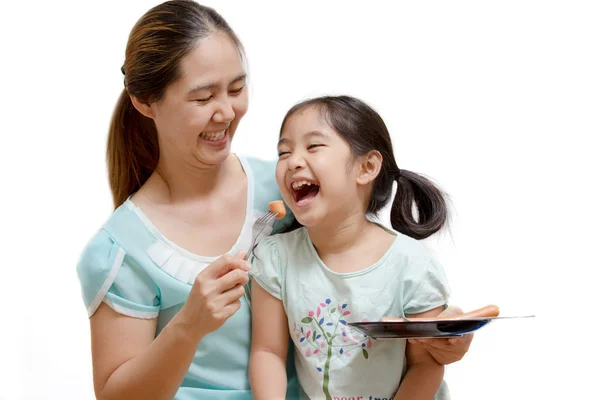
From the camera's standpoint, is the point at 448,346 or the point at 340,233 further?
the point at 340,233

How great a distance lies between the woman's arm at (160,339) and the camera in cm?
181

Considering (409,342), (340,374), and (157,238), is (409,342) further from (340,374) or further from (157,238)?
(157,238)

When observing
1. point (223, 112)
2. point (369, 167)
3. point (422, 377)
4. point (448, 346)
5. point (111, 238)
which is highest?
point (223, 112)

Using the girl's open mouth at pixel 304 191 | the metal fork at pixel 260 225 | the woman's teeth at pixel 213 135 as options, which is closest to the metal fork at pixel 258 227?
the metal fork at pixel 260 225

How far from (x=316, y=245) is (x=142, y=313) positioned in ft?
1.42

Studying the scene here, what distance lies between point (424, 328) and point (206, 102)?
70 centimetres

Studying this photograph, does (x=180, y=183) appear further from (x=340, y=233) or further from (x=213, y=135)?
(x=340, y=233)

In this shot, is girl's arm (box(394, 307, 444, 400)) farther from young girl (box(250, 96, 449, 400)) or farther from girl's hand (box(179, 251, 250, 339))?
girl's hand (box(179, 251, 250, 339))

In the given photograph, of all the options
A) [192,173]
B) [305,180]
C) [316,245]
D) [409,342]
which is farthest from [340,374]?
[192,173]

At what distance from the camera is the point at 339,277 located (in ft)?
6.57

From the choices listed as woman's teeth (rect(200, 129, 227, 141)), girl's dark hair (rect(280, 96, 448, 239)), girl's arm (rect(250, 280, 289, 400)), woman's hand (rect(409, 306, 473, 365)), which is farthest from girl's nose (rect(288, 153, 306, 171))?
woman's hand (rect(409, 306, 473, 365))

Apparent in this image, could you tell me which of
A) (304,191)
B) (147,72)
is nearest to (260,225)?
(304,191)

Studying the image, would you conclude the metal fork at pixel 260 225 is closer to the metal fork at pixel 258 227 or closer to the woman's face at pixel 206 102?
the metal fork at pixel 258 227

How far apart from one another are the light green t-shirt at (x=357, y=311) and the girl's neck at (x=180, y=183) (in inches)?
13.4
